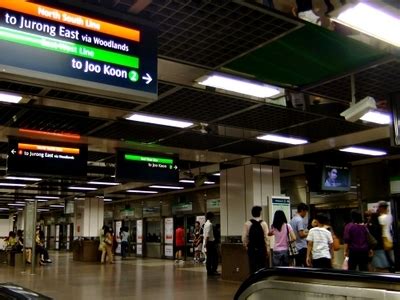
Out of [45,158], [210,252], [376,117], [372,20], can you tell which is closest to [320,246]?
[376,117]

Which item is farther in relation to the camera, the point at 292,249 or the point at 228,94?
the point at 292,249

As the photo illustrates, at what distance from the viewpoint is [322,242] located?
293 inches

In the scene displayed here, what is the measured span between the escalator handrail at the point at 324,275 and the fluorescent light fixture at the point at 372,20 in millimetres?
1949

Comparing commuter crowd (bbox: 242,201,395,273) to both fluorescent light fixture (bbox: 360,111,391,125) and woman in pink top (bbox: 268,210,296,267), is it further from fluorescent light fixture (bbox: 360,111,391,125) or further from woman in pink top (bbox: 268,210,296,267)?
fluorescent light fixture (bbox: 360,111,391,125)

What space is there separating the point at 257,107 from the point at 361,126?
2409 millimetres

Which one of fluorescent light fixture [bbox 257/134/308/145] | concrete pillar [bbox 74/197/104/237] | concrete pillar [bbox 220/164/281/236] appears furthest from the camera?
concrete pillar [bbox 74/197/104/237]

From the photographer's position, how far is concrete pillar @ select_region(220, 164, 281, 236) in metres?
11.2

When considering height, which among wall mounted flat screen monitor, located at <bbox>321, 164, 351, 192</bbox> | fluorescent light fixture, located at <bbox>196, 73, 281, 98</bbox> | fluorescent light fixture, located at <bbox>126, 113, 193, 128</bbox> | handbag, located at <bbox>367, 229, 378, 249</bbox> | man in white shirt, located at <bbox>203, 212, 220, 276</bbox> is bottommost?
man in white shirt, located at <bbox>203, 212, 220, 276</bbox>

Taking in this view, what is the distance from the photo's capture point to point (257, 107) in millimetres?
6984

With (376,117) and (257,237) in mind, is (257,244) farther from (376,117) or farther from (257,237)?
(376,117)

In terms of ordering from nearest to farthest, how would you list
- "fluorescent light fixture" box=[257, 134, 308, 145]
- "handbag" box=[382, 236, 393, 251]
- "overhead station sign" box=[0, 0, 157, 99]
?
"overhead station sign" box=[0, 0, 157, 99]
"handbag" box=[382, 236, 393, 251]
"fluorescent light fixture" box=[257, 134, 308, 145]

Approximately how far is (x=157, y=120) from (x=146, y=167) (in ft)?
6.94

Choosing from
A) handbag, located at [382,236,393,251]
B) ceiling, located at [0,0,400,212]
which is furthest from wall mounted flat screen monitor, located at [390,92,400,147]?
handbag, located at [382,236,393,251]

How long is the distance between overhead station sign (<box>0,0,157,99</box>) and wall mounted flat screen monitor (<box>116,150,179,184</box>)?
18.7 feet
